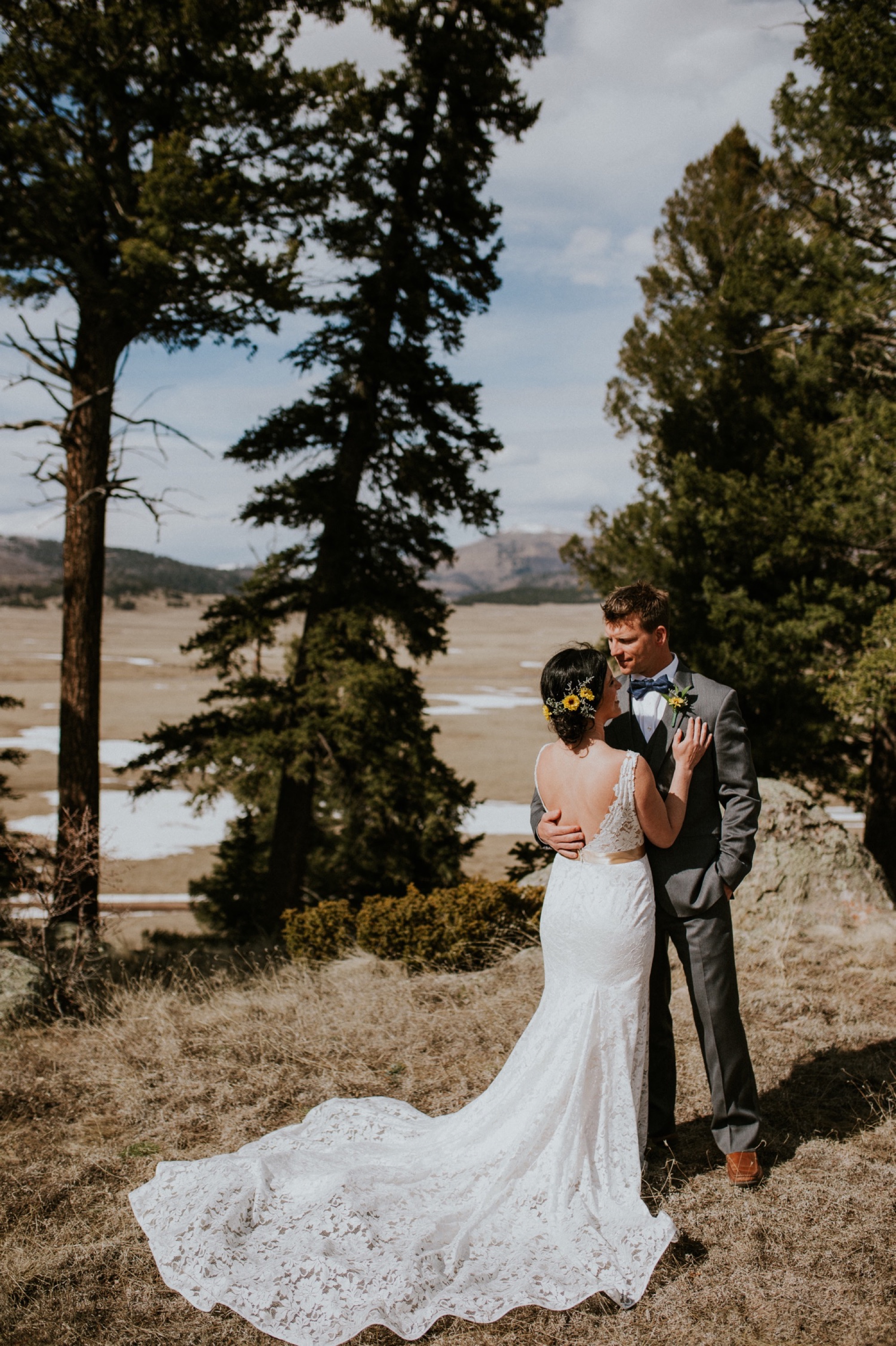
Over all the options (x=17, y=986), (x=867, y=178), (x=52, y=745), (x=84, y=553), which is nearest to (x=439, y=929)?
(x=17, y=986)

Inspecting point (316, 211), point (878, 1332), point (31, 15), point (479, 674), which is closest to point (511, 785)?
point (316, 211)

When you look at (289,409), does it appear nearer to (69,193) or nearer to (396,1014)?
(69,193)

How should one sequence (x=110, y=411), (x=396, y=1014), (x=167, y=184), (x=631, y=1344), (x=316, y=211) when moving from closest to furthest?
(x=631, y=1344) → (x=396, y=1014) → (x=167, y=184) → (x=110, y=411) → (x=316, y=211)

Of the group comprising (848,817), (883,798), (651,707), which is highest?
(651,707)

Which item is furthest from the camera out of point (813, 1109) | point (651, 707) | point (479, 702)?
point (479, 702)

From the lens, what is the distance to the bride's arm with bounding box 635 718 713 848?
11.8 ft

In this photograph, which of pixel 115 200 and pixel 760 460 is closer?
pixel 115 200

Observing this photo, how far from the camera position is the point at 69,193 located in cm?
983

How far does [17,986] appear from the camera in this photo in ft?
22.5

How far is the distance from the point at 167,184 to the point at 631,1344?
10.7 meters

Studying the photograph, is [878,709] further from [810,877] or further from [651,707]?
[651,707]

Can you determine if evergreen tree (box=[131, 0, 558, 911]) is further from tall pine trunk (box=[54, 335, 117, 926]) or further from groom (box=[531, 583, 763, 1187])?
groom (box=[531, 583, 763, 1187])

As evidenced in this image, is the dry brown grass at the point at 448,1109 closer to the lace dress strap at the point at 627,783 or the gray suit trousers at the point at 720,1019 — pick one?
the gray suit trousers at the point at 720,1019

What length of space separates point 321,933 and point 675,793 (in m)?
6.38
